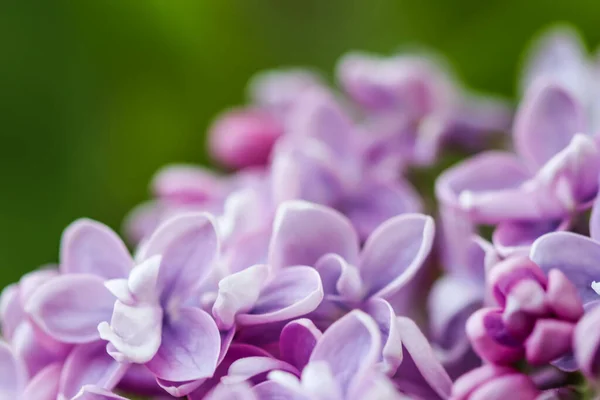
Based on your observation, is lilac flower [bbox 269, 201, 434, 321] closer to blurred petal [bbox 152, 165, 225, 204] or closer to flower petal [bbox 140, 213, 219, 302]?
flower petal [bbox 140, 213, 219, 302]

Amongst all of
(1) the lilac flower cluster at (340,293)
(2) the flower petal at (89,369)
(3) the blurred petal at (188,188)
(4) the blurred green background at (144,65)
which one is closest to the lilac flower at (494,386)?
(1) the lilac flower cluster at (340,293)

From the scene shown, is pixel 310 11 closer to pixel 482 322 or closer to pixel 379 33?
pixel 379 33

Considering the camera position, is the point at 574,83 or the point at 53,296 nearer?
the point at 53,296

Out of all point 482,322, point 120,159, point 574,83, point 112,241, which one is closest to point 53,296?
point 112,241

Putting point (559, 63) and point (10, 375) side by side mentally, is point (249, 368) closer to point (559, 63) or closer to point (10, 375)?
point (10, 375)

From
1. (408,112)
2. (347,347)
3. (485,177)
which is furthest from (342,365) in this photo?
(408,112)

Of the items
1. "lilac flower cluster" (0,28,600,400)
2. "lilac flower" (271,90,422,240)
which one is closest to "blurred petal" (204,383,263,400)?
"lilac flower cluster" (0,28,600,400)
